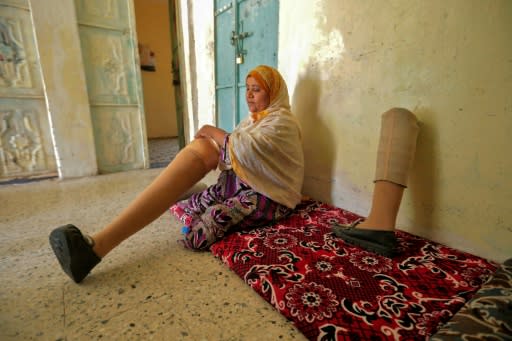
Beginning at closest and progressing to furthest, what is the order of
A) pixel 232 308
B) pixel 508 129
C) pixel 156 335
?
pixel 156 335
pixel 232 308
pixel 508 129

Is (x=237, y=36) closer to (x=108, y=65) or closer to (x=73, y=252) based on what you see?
(x=108, y=65)

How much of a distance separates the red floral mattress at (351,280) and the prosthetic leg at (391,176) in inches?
3.2

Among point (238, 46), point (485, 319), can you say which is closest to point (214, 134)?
point (485, 319)

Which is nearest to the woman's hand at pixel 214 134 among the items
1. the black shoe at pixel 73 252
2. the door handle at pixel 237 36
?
the black shoe at pixel 73 252

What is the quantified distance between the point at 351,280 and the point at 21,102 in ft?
9.83

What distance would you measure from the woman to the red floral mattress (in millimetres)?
120

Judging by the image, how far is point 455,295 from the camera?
2.66ft

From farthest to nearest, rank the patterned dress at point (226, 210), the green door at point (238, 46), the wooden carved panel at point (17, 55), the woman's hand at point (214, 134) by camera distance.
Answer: the wooden carved panel at point (17, 55) → the green door at point (238, 46) → the woman's hand at point (214, 134) → the patterned dress at point (226, 210)

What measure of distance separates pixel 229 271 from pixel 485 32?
1360 mm

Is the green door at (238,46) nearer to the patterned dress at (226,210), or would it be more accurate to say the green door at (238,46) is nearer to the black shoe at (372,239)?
the patterned dress at (226,210)

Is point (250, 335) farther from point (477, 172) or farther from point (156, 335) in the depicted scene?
point (477, 172)

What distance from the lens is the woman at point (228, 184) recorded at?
38.2 inches

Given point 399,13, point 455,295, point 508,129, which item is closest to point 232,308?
point 455,295

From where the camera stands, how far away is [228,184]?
1.46 meters
